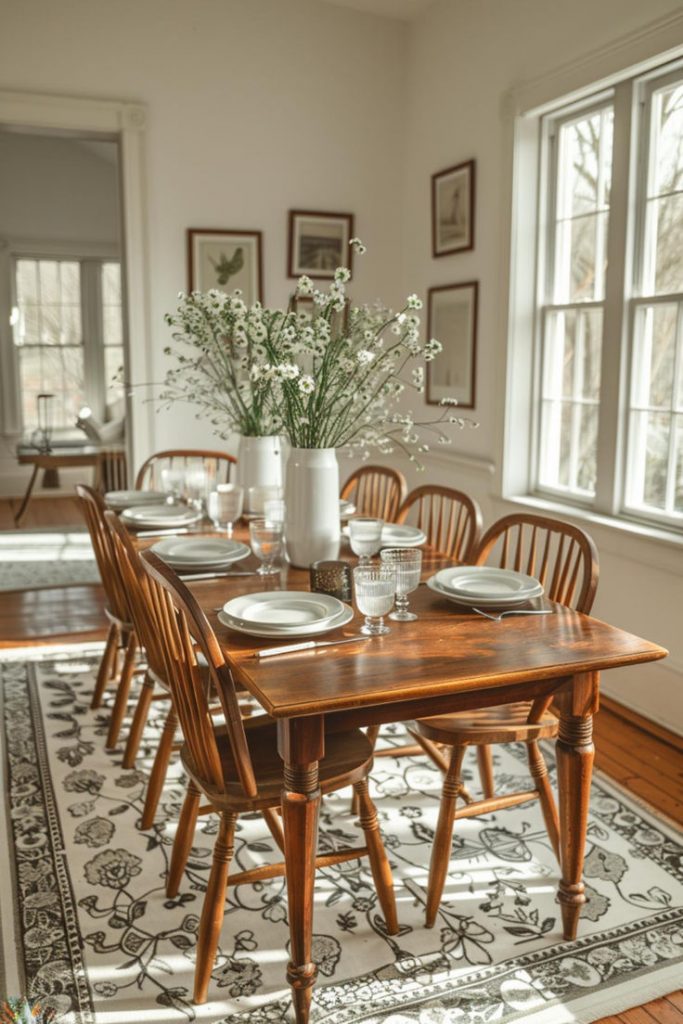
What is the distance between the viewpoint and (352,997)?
1.90m

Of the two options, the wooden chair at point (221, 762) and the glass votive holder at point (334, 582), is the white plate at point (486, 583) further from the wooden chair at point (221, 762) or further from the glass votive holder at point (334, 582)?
the wooden chair at point (221, 762)

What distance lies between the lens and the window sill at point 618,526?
3.20 meters

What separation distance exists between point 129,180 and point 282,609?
3256mm

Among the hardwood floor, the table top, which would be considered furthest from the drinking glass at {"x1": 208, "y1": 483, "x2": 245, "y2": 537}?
the hardwood floor

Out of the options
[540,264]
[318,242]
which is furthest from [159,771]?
[318,242]

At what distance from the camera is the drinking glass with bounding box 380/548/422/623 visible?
6.56ft

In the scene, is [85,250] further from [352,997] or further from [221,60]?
[352,997]

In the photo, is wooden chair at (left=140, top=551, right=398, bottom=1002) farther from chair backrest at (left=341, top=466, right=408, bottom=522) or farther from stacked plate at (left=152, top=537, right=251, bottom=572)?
chair backrest at (left=341, top=466, right=408, bottom=522)

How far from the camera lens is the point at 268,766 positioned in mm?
1960

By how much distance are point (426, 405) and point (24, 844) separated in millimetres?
3249

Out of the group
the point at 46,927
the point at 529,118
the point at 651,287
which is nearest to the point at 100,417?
the point at 529,118

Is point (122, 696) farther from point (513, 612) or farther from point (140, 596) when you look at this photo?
point (513, 612)

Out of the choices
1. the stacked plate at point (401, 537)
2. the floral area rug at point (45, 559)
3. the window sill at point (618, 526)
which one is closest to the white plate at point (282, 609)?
the stacked plate at point (401, 537)

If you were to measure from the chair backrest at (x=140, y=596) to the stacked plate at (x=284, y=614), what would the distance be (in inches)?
7.2
